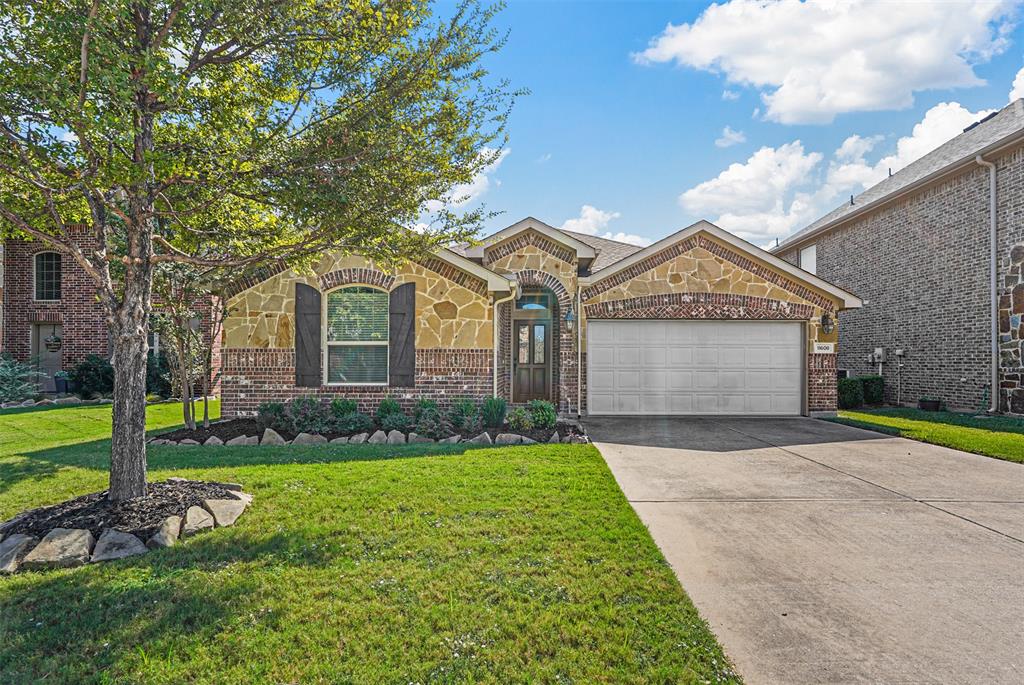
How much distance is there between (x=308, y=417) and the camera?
31.5 ft

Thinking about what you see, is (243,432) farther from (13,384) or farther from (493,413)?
(13,384)

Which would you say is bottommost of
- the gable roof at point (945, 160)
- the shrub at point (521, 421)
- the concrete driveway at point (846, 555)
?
the concrete driveway at point (846, 555)

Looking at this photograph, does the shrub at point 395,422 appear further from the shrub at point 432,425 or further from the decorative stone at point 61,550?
the decorative stone at point 61,550

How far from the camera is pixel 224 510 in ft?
16.1

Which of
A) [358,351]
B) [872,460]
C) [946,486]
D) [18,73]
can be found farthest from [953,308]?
[18,73]

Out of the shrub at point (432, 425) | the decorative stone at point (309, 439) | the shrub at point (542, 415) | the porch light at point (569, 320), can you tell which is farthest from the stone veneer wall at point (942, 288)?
the decorative stone at point (309, 439)

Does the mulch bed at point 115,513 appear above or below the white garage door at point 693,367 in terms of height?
below

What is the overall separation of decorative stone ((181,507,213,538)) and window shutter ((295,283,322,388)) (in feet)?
18.0

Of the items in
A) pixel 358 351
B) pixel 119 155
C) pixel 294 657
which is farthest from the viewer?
pixel 358 351

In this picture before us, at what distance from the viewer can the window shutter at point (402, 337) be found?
33.5ft

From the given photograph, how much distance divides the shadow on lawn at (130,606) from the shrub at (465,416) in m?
5.16

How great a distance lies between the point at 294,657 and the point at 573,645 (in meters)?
1.36

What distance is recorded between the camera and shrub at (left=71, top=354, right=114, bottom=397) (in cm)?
1563

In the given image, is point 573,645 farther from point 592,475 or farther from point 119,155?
point 119,155
